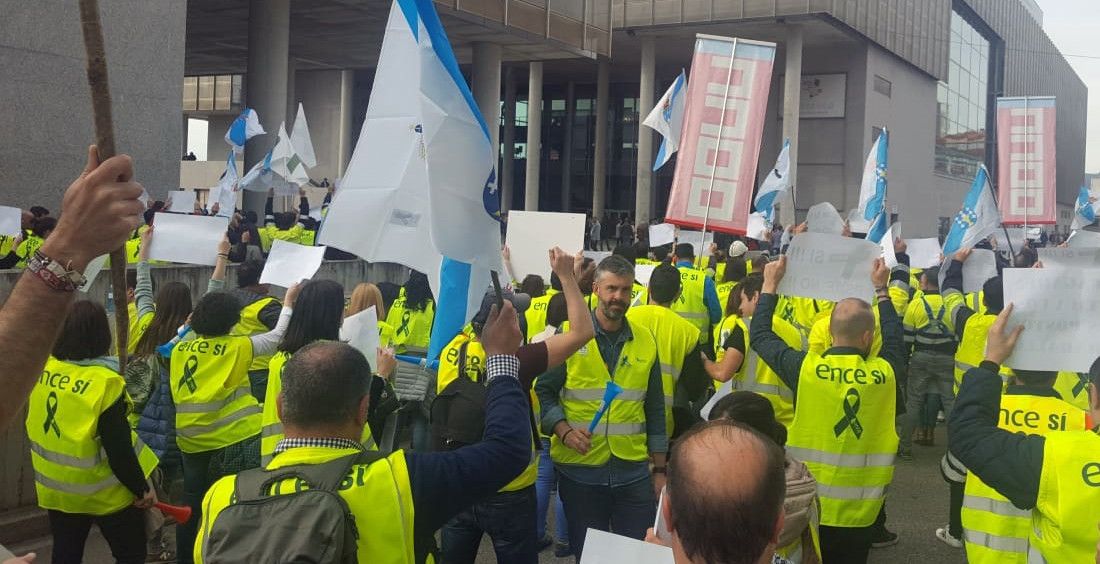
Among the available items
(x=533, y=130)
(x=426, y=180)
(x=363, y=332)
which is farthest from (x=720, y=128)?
(x=533, y=130)

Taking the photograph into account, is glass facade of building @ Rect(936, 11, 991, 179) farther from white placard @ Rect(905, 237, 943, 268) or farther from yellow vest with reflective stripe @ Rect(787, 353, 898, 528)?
yellow vest with reflective stripe @ Rect(787, 353, 898, 528)

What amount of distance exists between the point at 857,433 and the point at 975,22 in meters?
68.4

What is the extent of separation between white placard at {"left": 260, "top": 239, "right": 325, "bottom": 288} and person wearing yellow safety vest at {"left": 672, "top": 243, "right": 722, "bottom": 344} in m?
3.47

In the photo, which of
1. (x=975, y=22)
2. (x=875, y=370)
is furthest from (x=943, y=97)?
(x=875, y=370)

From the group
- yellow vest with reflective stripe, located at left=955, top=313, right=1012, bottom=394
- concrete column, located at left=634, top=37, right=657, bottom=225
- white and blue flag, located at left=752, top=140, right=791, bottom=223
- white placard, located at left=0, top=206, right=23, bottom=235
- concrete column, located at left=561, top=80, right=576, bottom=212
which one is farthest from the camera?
concrete column, located at left=561, top=80, right=576, bottom=212

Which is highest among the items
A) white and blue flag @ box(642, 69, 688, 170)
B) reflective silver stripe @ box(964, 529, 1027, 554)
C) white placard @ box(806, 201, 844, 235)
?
white and blue flag @ box(642, 69, 688, 170)

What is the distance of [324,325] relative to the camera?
4.72 meters

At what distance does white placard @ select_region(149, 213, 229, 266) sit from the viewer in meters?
6.79

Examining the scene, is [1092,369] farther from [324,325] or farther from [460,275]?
[324,325]

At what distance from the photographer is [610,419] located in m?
5.27

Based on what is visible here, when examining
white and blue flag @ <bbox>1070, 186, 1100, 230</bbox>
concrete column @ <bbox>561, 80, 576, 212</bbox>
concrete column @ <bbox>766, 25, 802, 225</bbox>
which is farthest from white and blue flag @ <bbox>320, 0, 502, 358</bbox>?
concrete column @ <bbox>561, 80, 576, 212</bbox>

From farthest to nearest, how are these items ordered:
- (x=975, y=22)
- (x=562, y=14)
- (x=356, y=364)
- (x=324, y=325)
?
(x=975, y=22), (x=562, y=14), (x=324, y=325), (x=356, y=364)

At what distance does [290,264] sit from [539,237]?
1809 mm

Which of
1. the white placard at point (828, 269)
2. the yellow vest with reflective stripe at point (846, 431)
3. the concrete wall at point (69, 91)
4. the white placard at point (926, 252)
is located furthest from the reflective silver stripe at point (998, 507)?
the concrete wall at point (69, 91)
